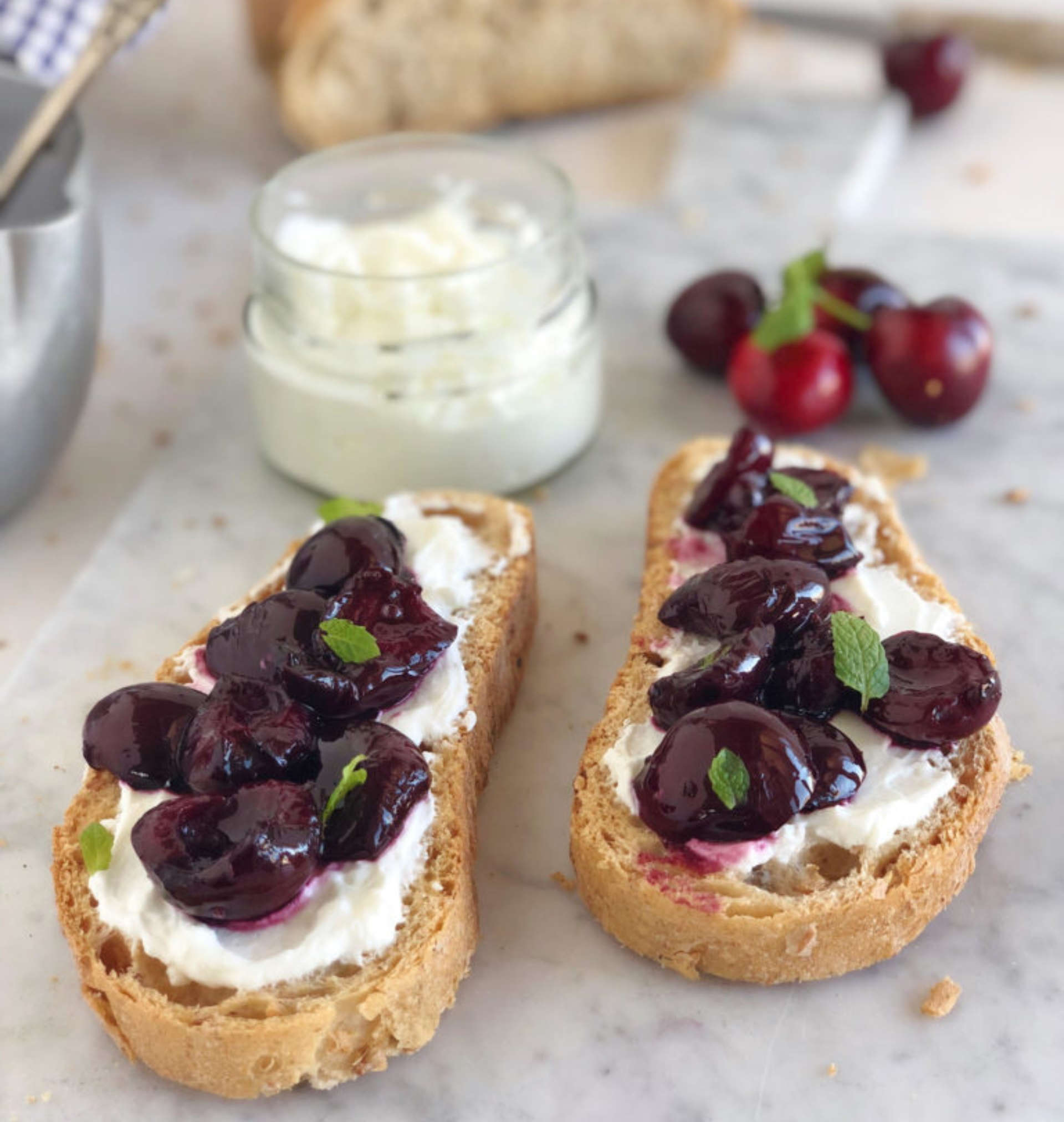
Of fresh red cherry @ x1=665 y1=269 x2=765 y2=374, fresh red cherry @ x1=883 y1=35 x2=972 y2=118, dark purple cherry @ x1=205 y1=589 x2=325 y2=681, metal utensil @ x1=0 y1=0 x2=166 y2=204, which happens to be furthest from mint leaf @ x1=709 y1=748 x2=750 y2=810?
fresh red cherry @ x1=883 y1=35 x2=972 y2=118

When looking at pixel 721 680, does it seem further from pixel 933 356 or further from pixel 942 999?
pixel 933 356

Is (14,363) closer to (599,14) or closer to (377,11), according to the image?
(377,11)

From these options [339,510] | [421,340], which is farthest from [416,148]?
[339,510]

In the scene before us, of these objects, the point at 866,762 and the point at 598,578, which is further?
the point at 598,578

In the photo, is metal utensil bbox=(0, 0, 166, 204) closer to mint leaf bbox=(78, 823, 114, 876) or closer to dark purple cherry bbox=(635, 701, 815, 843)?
mint leaf bbox=(78, 823, 114, 876)

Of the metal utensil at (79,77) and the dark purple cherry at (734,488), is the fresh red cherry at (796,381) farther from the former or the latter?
the metal utensil at (79,77)

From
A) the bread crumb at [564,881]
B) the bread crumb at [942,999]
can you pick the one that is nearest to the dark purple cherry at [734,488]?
the bread crumb at [564,881]

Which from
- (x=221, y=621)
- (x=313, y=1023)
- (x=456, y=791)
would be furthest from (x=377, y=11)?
(x=313, y=1023)
